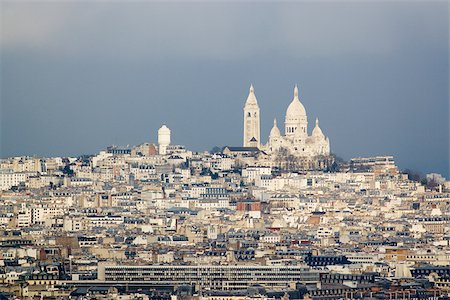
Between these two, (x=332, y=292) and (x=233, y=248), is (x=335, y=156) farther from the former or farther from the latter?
(x=332, y=292)

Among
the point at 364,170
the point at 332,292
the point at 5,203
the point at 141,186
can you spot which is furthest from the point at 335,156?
the point at 332,292

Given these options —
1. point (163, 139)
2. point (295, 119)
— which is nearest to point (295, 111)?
point (295, 119)

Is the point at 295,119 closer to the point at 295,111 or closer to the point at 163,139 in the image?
the point at 295,111

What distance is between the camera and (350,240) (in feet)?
211

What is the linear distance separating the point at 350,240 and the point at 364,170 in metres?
21.7

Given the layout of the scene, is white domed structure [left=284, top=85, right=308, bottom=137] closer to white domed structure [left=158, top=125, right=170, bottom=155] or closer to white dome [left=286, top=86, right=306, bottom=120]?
white dome [left=286, top=86, right=306, bottom=120]

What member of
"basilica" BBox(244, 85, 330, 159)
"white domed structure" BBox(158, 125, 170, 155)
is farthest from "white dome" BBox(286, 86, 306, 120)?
"white domed structure" BBox(158, 125, 170, 155)

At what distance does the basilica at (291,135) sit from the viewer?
299ft

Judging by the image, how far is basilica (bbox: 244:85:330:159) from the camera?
3590 inches

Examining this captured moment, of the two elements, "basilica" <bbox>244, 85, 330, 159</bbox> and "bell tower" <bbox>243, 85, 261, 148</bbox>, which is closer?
"basilica" <bbox>244, 85, 330, 159</bbox>

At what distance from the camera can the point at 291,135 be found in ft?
309

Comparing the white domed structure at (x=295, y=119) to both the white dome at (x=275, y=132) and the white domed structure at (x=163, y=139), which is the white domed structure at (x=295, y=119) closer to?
the white dome at (x=275, y=132)

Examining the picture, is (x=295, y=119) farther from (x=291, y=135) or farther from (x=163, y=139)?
(x=163, y=139)

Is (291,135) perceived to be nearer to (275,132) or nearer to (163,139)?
(275,132)
